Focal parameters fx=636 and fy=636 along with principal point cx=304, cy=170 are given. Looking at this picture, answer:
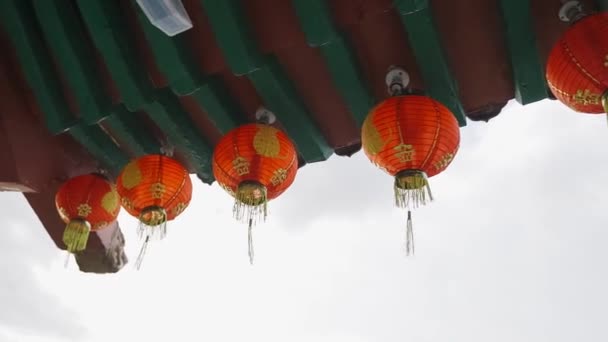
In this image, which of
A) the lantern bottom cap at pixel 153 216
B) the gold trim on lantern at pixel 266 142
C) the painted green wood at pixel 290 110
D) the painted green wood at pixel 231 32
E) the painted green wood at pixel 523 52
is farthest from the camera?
the lantern bottom cap at pixel 153 216

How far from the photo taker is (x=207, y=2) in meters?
3.55

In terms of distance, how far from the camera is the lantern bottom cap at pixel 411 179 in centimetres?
329

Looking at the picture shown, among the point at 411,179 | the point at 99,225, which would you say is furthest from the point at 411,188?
the point at 99,225

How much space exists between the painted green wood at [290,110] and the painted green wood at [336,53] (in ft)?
1.01

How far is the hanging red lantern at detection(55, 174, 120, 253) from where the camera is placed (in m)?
4.19

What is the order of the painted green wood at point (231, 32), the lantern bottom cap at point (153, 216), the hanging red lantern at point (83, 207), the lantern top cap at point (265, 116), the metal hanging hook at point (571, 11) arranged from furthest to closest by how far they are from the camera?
1. the hanging red lantern at point (83, 207)
2. the lantern top cap at point (265, 116)
3. the lantern bottom cap at point (153, 216)
4. the painted green wood at point (231, 32)
5. the metal hanging hook at point (571, 11)

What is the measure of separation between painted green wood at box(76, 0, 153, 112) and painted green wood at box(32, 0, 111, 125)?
0.15 metres

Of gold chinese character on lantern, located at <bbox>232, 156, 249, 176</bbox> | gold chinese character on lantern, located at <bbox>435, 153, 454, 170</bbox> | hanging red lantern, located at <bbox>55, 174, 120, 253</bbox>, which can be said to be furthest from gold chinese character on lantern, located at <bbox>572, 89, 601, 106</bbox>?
hanging red lantern, located at <bbox>55, 174, 120, 253</bbox>

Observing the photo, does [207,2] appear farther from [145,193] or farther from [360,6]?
[145,193]

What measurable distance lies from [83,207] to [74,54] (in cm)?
102

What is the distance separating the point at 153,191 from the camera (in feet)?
13.0

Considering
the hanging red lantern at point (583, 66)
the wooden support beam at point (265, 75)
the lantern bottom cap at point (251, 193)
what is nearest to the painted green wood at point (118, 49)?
the wooden support beam at point (265, 75)

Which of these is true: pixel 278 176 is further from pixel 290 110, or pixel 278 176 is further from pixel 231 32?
pixel 231 32

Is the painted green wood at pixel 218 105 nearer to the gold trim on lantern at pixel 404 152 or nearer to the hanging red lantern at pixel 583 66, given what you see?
the gold trim on lantern at pixel 404 152
